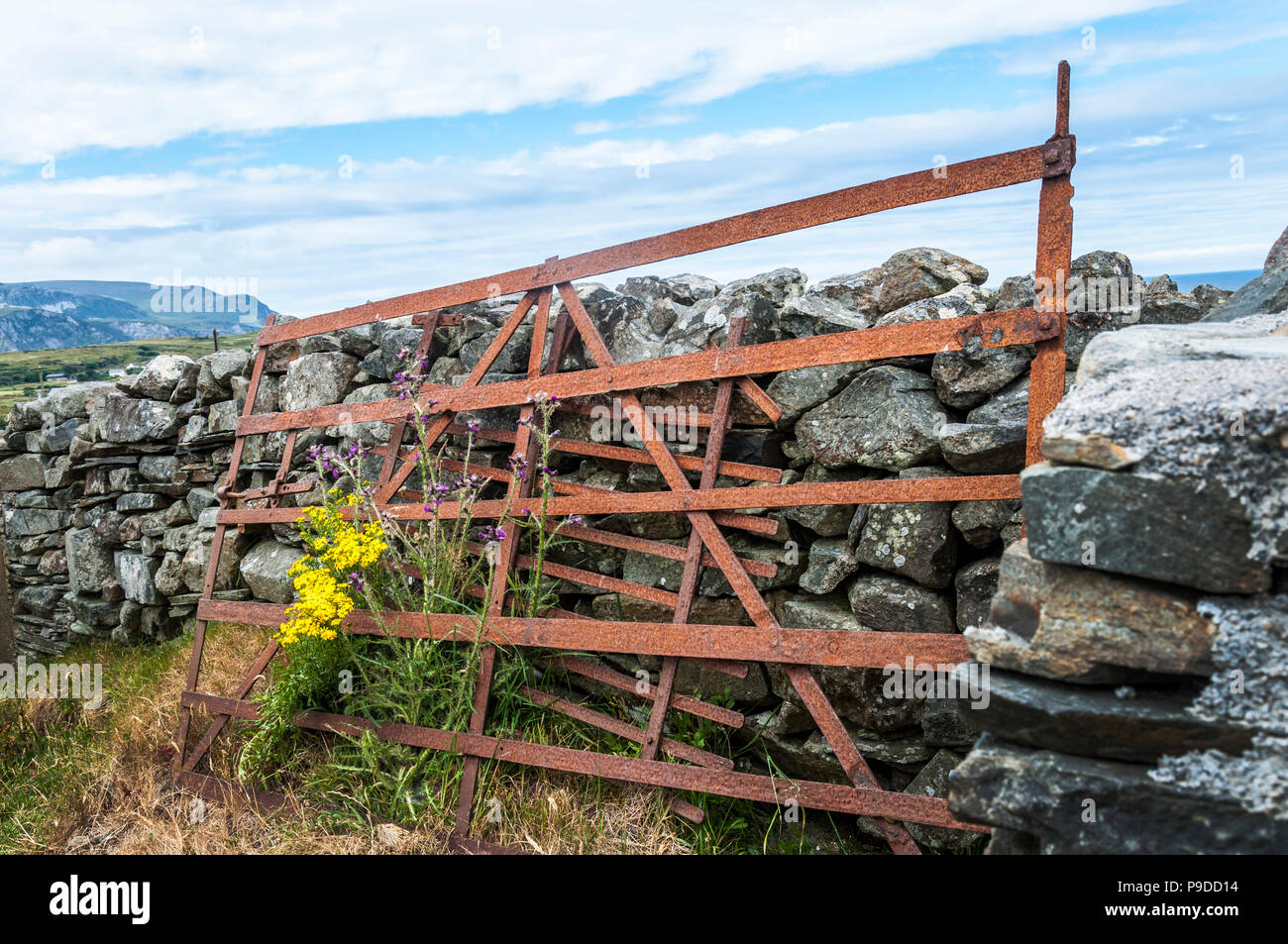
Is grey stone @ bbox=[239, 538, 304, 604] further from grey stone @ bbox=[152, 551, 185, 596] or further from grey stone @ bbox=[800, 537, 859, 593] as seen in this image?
grey stone @ bbox=[800, 537, 859, 593]

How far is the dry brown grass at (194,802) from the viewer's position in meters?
3.84

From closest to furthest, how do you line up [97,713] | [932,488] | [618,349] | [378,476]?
[932,488]
[618,349]
[378,476]
[97,713]

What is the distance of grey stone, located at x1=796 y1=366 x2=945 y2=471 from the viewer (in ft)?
12.2

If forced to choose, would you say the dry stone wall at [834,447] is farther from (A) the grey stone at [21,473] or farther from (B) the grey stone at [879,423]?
(A) the grey stone at [21,473]

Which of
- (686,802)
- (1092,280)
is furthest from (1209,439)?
(686,802)

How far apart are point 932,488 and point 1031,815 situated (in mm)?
1406

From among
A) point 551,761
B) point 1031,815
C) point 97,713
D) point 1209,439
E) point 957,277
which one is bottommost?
point 97,713

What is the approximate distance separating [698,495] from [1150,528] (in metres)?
2.01

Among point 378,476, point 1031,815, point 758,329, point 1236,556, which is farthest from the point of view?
point 378,476

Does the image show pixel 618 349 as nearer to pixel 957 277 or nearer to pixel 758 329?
pixel 758 329

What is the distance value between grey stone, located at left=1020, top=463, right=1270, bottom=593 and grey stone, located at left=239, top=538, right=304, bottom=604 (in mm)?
5261

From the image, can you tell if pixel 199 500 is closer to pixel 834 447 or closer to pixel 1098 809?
pixel 834 447

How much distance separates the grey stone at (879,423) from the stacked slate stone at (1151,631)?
138 centimetres

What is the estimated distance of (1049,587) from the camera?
2246 millimetres
